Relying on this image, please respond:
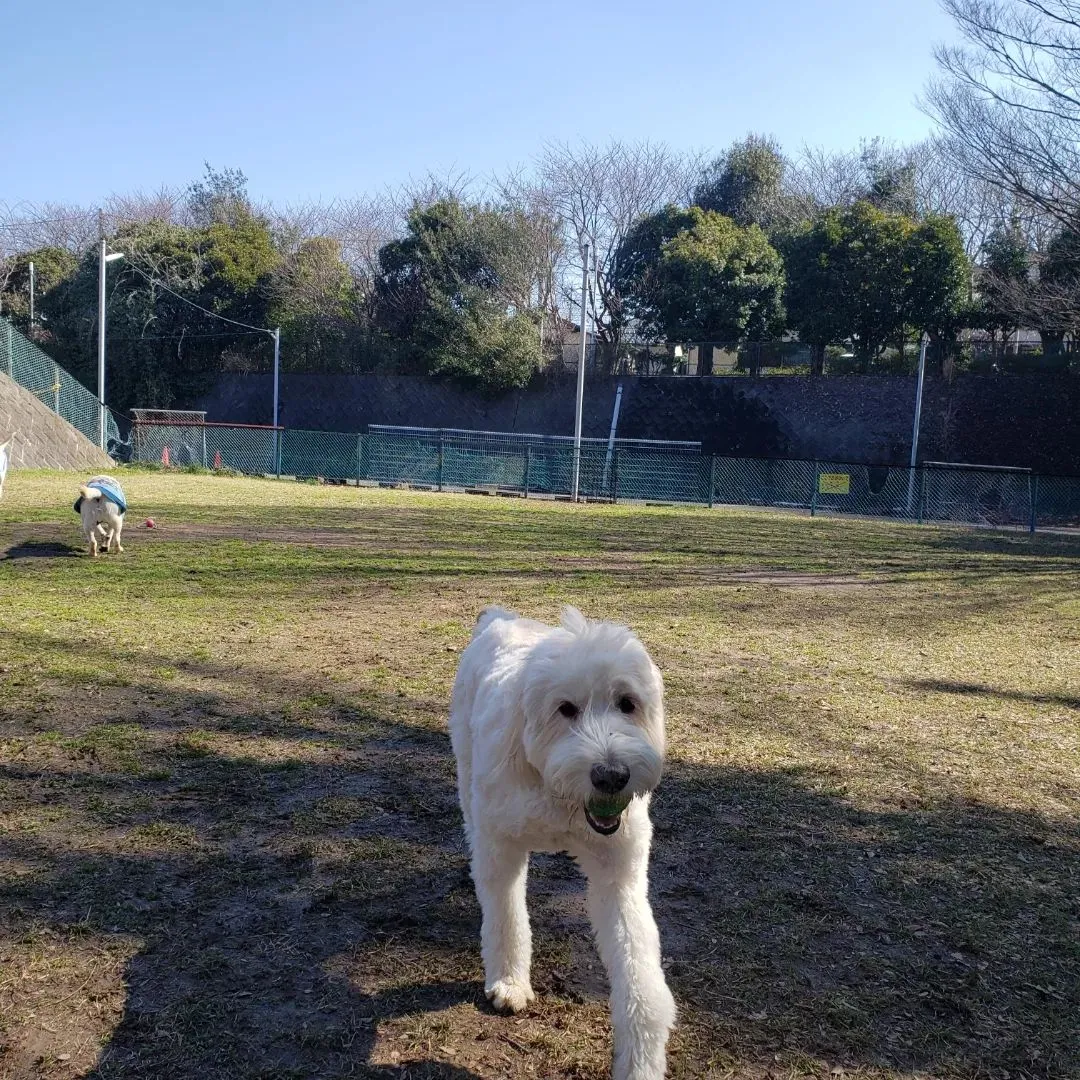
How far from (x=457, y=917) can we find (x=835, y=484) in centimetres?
2205

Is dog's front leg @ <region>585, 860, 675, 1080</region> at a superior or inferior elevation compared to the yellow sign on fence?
inferior

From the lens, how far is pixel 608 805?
7.16 ft

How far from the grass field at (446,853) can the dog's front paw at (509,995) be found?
0.04m

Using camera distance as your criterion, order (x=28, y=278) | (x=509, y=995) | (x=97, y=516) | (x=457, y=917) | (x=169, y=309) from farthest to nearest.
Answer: (x=28, y=278)
(x=169, y=309)
(x=97, y=516)
(x=457, y=917)
(x=509, y=995)

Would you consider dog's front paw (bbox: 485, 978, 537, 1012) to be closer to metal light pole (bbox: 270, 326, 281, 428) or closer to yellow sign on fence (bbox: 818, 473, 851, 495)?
yellow sign on fence (bbox: 818, 473, 851, 495)

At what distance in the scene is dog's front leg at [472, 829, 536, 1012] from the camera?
2.51 metres

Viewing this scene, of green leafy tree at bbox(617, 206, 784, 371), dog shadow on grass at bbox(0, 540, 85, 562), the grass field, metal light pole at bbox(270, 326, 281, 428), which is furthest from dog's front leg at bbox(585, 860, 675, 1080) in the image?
metal light pole at bbox(270, 326, 281, 428)

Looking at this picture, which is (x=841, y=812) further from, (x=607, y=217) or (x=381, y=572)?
(x=607, y=217)

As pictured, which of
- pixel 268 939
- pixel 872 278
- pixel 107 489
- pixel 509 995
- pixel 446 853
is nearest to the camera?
pixel 509 995

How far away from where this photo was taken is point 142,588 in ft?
26.5

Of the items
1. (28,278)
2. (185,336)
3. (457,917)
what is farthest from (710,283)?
(457,917)

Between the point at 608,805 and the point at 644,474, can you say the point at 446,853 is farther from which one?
the point at 644,474

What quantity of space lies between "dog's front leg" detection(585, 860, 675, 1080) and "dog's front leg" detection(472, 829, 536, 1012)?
0.24 meters

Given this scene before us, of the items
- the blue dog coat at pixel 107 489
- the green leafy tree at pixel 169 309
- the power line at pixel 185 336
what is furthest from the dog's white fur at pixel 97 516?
the green leafy tree at pixel 169 309
